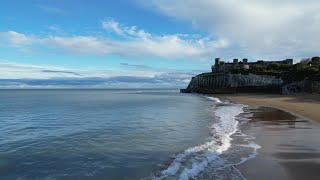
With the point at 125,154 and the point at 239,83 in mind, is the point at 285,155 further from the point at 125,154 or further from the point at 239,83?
the point at 239,83

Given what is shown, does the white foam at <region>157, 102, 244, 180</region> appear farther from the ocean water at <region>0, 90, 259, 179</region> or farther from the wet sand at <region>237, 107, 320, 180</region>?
the wet sand at <region>237, 107, 320, 180</region>

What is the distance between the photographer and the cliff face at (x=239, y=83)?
81.1 metres

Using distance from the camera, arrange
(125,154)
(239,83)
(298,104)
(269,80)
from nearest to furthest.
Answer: (125,154) → (298,104) → (269,80) → (239,83)

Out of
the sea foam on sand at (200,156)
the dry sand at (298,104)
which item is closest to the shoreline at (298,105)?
the dry sand at (298,104)

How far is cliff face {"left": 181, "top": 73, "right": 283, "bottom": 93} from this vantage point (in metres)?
81.1

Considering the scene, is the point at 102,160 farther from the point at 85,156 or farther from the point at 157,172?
the point at 157,172

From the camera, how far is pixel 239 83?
284ft

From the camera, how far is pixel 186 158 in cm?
1218

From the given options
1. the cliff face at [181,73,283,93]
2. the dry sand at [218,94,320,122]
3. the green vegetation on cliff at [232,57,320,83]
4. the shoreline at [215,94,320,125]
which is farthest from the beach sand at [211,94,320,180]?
the cliff face at [181,73,283,93]

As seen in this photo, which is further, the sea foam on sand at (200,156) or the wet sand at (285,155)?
the sea foam on sand at (200,156)

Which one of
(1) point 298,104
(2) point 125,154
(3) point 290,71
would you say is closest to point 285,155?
(2) point 125,154

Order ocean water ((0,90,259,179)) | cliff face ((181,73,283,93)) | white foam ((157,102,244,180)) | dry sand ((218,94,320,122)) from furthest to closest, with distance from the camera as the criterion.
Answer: cliff face ((181,73,283,93))
dry sand ((218,94,320,122))
ocean water ((0,90,259,179))
white foam ((157,102,244,180))

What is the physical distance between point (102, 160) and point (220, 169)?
13.4ft

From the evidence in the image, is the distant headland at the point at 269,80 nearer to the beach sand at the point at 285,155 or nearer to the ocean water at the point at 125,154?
the beach sand at the point at 285,155
